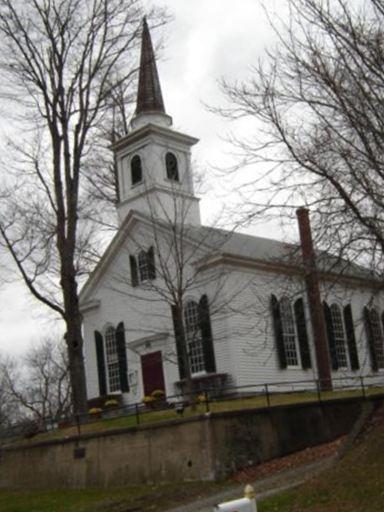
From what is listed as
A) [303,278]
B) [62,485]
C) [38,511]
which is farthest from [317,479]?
[62,485]

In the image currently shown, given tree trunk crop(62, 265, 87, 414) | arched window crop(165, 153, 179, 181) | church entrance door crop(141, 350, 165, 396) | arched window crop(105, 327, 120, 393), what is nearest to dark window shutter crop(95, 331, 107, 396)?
arched window crop(105, 327, 120, 393)

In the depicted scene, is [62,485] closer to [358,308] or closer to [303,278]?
[303,278]

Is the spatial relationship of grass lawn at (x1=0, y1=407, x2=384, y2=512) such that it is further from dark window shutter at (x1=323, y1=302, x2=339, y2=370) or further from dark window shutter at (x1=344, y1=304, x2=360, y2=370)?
dark window shutter at (x1=344, y1=304, x2=360, y2=370)

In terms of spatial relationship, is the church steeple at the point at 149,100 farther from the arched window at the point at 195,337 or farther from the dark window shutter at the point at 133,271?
the arched window at the point at 195,337

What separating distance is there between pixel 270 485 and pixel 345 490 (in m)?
2.94

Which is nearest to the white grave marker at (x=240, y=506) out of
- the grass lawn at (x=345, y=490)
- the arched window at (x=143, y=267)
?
the grass lawn at (x=345, y=490)

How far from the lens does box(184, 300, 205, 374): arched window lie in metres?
28.5

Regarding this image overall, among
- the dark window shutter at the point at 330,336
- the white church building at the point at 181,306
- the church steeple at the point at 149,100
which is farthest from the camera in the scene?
the church steeple at the point at 149,100

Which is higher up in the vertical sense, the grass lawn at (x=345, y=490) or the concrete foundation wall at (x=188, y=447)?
the concrete foundation wall at (x=188, y=447)

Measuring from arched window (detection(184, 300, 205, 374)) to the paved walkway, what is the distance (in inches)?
430

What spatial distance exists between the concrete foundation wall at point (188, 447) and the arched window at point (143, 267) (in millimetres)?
→ 9028

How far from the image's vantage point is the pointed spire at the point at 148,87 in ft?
107

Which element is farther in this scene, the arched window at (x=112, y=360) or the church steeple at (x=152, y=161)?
the church steeple at (x=152, y=161)

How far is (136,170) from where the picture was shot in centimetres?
3369
